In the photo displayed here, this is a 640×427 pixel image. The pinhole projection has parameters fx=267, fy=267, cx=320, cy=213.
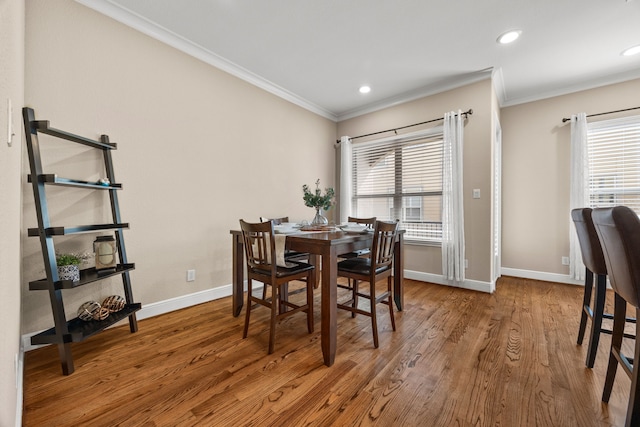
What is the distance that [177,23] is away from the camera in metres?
2.45

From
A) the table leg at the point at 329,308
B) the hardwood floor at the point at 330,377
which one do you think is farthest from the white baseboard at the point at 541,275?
the table leg at the point at 329,308

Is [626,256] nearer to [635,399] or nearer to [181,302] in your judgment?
[635,399]

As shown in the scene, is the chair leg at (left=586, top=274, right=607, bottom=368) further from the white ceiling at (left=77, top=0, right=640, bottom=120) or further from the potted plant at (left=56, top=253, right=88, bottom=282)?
the potted plant at (left=56, top=253, right=88, bottom=282)

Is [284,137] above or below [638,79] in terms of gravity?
below

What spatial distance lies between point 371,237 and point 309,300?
708mm

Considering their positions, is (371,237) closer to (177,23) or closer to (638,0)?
(177,23)

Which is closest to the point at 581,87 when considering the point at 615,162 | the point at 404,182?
the point at 615,162

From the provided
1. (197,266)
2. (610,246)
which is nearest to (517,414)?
(610,246)

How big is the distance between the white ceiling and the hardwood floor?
267cm

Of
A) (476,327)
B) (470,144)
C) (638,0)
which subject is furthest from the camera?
(470,144)

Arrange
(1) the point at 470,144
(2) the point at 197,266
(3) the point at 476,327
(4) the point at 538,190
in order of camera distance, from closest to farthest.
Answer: (3) the point at 476,327, (2) the point at 197,266, (1) the point at 470,144, (4) the point at 538,190

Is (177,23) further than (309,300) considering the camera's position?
Yes

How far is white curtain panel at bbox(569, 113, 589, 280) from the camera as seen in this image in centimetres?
339

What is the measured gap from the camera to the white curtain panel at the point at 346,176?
454 cm
